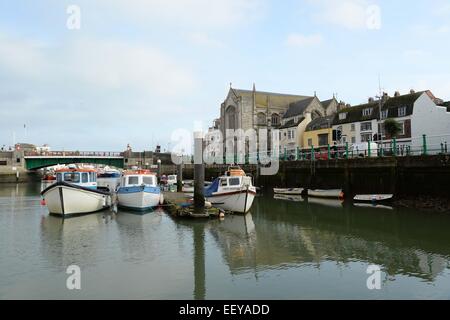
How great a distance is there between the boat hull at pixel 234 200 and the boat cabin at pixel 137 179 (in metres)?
5.39

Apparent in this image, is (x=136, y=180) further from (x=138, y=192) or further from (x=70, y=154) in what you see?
(x=70, y=154)

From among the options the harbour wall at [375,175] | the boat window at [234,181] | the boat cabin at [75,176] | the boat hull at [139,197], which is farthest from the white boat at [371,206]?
the boat cabin at [75,176]

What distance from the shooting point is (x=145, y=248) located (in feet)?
51.2

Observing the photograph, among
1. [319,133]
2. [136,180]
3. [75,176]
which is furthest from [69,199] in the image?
[319,133]

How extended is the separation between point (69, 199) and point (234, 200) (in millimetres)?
10974

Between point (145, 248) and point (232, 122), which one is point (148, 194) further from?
point (232, 122)

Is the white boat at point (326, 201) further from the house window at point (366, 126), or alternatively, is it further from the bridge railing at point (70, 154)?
the bridge railing at point (70, 154)

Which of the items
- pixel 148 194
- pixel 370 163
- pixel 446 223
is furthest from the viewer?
pixel 370 163

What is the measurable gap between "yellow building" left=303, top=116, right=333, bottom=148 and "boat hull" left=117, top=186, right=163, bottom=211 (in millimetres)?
40377

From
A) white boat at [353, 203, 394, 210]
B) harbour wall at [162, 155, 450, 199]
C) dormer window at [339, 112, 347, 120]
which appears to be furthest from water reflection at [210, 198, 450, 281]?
dormer window at [339, 112, 347, 120]

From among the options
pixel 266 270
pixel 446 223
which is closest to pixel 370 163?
pixel 446 223

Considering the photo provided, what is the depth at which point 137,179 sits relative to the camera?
28.4m

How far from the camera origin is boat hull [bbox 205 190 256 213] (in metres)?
25.0
